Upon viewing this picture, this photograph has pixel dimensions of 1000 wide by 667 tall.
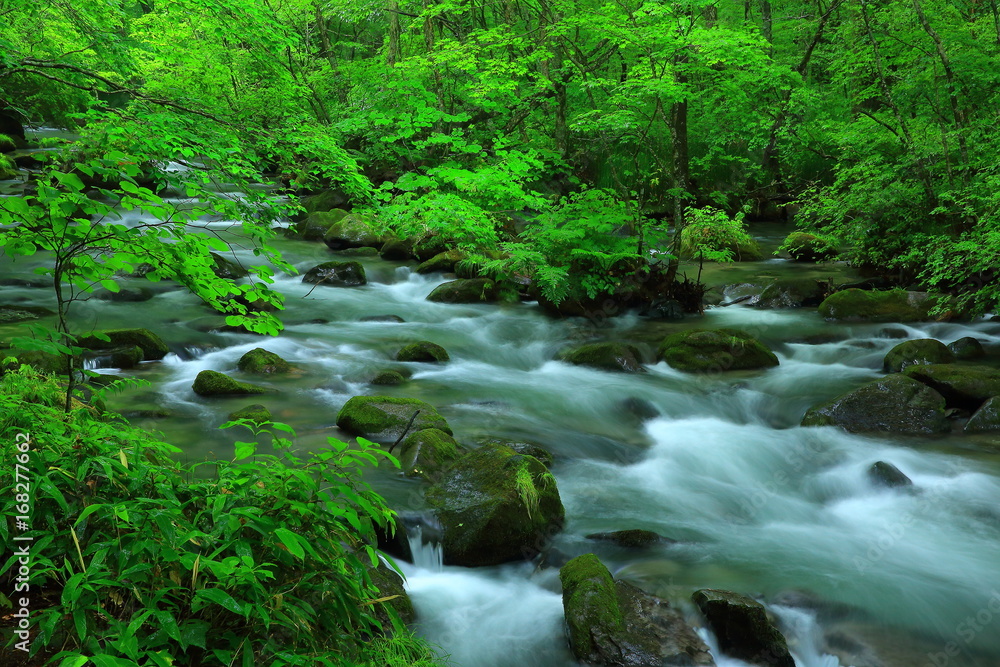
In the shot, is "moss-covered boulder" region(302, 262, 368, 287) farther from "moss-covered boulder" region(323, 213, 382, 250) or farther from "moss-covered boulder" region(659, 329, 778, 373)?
"moss-covered boulder" region(659, 329, 778, 373)

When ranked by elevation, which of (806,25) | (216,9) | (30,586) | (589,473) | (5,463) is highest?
(806,25)

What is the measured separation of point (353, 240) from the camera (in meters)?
16.3

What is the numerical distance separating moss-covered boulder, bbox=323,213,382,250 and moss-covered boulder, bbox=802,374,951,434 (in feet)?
36.2

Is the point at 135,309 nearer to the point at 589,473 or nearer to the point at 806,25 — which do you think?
the point at 589,473

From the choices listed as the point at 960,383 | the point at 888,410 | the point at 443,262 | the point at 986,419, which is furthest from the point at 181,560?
the point at 443,262

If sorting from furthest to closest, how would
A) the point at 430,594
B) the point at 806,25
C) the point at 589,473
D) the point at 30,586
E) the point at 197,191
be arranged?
the point at 806,25 < the point at 589,473 < the point at 430,594 < the point at 197,191 < the point at 30,586

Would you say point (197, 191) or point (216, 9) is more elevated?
point (216, 9)

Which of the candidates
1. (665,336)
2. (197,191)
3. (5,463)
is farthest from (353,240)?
(5,463)

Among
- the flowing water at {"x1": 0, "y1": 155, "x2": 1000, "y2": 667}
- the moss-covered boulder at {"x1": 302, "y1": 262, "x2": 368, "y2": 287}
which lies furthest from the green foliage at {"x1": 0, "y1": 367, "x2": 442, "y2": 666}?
the moss-covered boulder at {"x1": 302, "y1": 262, "x2": 368, "y2": 287}

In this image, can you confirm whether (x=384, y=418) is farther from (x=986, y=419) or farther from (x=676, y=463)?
(x=986, y=419)

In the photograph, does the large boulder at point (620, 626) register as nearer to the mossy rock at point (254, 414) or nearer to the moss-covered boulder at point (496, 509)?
the moss-covered boulder at point (496, 509)

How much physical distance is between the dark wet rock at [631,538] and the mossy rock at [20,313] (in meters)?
8.50

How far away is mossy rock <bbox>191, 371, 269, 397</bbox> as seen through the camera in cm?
784

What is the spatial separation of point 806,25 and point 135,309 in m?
19.1
